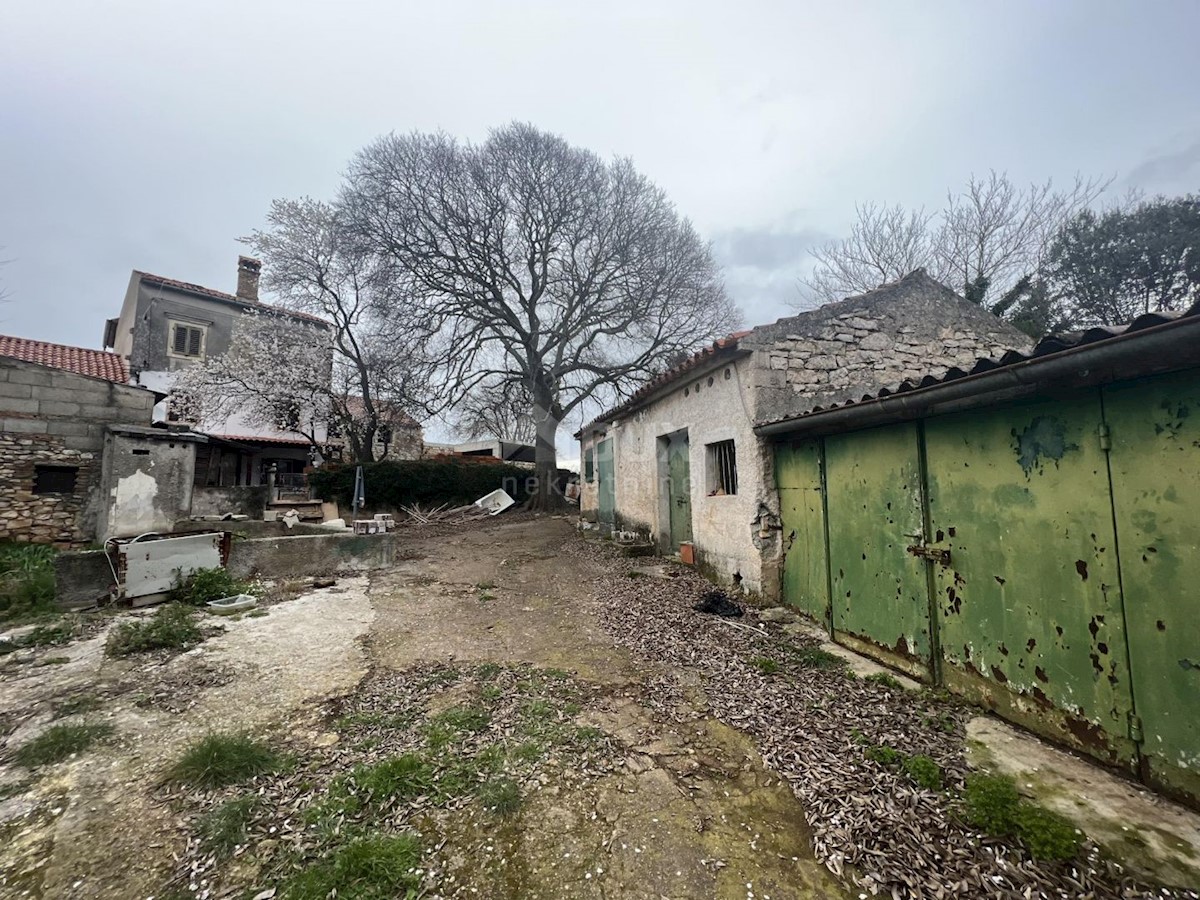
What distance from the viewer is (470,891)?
177 centimetres

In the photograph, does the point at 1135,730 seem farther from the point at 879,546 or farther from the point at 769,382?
the point at 769,382

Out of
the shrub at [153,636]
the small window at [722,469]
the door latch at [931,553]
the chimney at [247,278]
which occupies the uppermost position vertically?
the chimney at [247,278]

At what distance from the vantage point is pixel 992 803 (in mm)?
2080

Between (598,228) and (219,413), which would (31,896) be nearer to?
(598,228)

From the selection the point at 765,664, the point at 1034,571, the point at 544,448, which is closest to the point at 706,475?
the point at 765,664

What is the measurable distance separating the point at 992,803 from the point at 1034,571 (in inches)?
54.0

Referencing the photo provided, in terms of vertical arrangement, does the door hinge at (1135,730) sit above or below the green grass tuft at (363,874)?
above

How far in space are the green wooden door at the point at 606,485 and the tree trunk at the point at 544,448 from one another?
14.8 feet

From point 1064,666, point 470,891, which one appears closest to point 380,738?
point 470,891

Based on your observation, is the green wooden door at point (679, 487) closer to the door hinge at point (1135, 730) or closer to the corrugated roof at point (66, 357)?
the door hinge at point (1135, 730)

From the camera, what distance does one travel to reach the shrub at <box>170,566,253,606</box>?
5.59m

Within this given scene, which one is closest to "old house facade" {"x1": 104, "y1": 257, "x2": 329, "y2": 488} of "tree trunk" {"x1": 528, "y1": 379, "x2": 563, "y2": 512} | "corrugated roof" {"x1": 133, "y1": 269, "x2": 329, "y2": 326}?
"corrugated roof" {"x1": 133, "y1": 269, "x2": 329, "y2": 326}

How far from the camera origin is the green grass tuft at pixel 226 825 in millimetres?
1964

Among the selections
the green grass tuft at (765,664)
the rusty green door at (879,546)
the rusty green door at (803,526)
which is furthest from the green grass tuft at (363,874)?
the rusty green door at (803,526)
